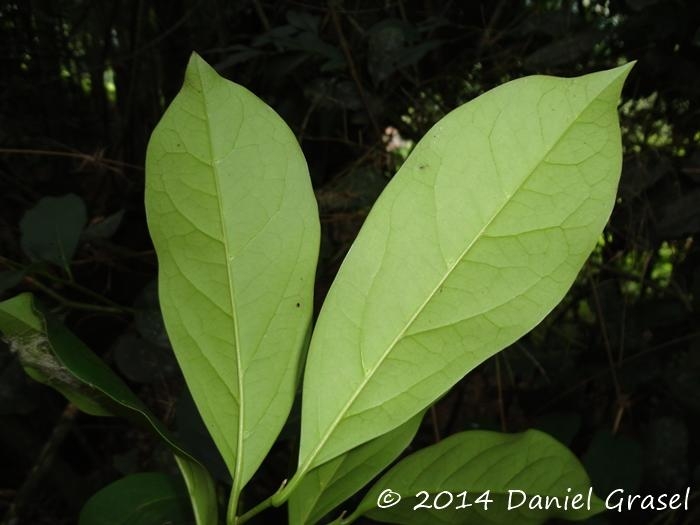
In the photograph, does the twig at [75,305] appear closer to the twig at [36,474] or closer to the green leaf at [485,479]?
the twig at [36,474]

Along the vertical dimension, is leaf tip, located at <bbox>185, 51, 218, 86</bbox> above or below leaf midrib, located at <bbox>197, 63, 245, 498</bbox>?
above

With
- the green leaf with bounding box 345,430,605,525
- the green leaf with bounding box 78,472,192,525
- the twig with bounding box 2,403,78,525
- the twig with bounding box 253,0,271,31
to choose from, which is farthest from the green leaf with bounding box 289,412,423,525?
the twig with bounding box 253,0,271,31

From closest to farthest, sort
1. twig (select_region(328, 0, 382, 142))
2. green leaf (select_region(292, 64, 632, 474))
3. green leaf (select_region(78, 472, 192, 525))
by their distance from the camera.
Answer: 1. green leaf (select_region(292, 64, 632, 474))
2. green leaf (select_region(78, 472, 192, 525))
3. twig (select_region(328, 0, 382, 142))

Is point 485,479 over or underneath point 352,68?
underneath

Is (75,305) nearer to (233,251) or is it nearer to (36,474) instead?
(36,474)

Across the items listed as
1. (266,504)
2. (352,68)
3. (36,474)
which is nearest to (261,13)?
(352,68)

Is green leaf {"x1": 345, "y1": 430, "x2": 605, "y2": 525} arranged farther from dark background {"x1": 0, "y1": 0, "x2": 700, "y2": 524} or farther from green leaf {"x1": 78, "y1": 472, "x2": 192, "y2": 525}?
dark background {"x1": 0, "y1": 0, "x2": 700, "y2": 524}
